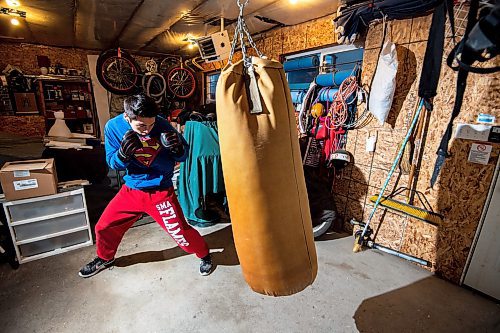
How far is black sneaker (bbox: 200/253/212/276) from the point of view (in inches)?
88.2

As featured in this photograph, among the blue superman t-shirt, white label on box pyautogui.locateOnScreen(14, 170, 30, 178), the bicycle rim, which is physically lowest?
white label on box pyautogui.locateOnScreen(14, 170, 30, 178)

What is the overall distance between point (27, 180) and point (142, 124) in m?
1.30

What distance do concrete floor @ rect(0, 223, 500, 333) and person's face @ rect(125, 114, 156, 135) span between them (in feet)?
4.25

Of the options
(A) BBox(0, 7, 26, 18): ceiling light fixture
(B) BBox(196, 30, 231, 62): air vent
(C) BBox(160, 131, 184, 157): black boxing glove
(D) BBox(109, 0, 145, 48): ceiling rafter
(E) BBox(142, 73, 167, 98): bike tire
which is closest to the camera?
(C) BBox(160, 131, 184, 157): black boxing glove

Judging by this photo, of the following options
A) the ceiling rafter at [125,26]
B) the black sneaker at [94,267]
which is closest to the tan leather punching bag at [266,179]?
the black sneaker at [94,267]

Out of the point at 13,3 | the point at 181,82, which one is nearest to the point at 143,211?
the point at 13,3

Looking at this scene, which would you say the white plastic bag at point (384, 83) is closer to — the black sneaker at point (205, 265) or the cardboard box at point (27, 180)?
the black sneaker at point (205, 265)

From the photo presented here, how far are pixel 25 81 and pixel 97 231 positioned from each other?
5.34 m

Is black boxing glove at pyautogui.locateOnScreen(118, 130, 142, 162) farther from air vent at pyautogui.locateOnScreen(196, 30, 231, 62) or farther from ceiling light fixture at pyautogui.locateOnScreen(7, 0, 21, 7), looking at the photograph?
ceiling light fixture at pyautogui.locateOnScreen(7, 0, 21, 7)

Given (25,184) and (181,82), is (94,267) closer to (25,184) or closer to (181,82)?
(25,184)

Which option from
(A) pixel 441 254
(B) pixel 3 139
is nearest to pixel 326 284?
(A) pixel 441 254

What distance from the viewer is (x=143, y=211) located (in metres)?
2.05

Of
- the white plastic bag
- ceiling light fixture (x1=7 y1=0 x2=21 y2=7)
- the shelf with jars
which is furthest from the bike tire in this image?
the white plastic bag

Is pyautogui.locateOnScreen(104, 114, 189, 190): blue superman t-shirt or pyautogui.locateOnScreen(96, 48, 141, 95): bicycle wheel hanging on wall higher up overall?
pyautogui.locateOnScreen(96, 48, 141, 95): bicycle wheel hanging on wall
